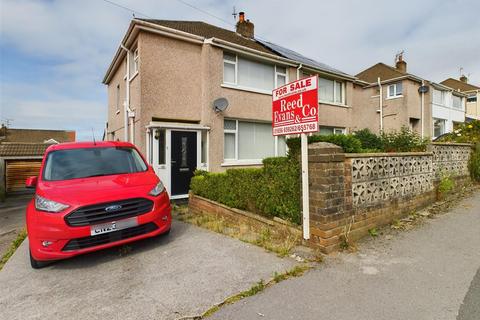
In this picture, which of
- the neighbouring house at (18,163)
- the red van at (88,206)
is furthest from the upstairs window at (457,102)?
the neighbouring house at (18,163)

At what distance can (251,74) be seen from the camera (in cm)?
1077

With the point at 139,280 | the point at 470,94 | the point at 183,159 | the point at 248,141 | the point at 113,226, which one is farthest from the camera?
the point at 470,94

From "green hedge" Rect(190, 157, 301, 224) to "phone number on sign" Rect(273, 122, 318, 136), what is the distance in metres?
0.49

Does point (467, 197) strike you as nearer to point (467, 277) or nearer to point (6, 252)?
point (467, 277)

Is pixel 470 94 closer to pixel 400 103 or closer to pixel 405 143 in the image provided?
pixel 400 103

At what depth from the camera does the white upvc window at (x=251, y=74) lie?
10102 mm

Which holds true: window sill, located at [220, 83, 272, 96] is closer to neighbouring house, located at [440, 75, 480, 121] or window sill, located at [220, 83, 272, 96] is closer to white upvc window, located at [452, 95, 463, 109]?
white upvc window, located at [452, 95, 463, 109]

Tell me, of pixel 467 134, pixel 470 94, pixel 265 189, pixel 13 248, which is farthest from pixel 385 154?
pixel 470 94

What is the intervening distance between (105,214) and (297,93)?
321cm

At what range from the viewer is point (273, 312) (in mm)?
2453

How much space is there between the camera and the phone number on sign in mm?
3752

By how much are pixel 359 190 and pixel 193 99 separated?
6727mm

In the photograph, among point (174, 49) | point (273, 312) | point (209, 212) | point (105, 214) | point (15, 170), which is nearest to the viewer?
point (273, 312)

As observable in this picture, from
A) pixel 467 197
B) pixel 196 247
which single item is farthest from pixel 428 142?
pixel 196 247
